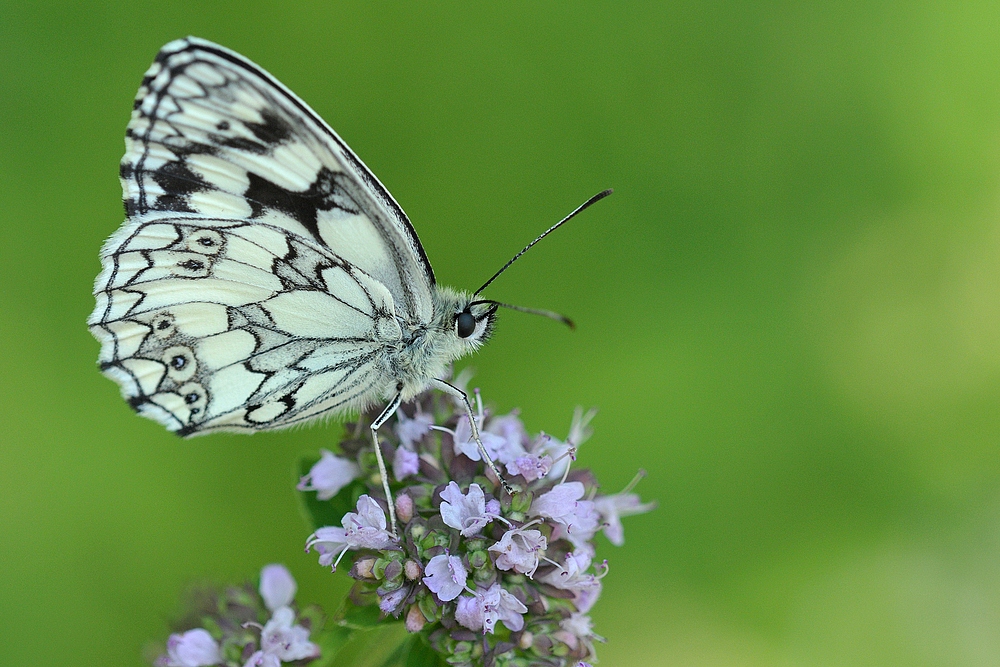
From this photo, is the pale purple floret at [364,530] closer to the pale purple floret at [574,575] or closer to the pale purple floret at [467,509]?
the pale purple floret at [467,509]

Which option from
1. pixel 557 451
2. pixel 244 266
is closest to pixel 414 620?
pixel 557 451

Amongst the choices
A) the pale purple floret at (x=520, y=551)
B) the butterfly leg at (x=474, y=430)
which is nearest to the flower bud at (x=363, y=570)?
the pale purple floret at (x=520, y=551)

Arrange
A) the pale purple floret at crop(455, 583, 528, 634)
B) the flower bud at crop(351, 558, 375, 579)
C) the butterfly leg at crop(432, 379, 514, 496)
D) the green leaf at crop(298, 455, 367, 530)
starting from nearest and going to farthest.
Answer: the pale purple floret at crop(455, 583, 528, 634) < the flower bud at crop(351, 558, 375, 579) < the butterfly leg at crop(432, 379, 514, 496) < the green leaf at crop(298, 455, 367, 530)

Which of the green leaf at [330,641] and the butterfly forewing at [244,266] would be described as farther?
the green leaf at [330,641]

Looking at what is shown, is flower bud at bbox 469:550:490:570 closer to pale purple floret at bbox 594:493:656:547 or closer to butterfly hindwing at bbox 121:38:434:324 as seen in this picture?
pale purple floret at bbox 594:493:656:547

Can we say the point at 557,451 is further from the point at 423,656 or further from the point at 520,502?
the point at 423,656

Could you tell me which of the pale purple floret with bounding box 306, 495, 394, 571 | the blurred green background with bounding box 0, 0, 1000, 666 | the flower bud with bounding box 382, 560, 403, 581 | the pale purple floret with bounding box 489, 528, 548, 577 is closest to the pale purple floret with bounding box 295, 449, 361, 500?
the pale purple floret with bounding box 306, 495, 394, 571
